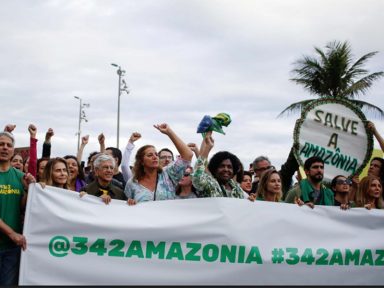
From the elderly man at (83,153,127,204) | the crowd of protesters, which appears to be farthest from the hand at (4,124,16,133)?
the elderly man at (83,153,127,204)

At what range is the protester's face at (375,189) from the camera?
5.73 meters

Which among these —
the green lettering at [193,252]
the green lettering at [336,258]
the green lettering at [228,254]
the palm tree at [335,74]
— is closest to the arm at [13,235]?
the green lettering at [193,252]

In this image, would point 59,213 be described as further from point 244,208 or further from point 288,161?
point 288,161

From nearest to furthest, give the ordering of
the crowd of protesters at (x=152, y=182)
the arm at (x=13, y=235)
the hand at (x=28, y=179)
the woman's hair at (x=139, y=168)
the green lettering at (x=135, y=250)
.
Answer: the arm at (x=13, y=235), the crowd of protesters at (x=152, y=182), the hand at (x=28, y=179), the green lettering at (x=135, y=250), the woman's hair at (x=139, y=168)

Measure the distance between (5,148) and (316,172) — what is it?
311cm

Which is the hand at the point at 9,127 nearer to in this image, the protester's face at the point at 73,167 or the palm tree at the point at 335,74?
the protester's face at the point at 73,167

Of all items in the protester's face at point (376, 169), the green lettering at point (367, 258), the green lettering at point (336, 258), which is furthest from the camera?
the protester's face at point (376, 169)

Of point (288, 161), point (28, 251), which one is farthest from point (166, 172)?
point (288, 161)

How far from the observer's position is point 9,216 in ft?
14.8

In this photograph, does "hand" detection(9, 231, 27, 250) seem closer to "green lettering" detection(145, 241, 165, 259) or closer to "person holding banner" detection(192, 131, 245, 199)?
"green lettering" detection(145, 241, 165, 259)

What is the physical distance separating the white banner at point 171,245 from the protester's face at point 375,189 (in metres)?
0.96

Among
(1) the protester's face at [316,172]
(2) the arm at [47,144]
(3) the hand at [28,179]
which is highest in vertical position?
(2) the arm at [47,144]

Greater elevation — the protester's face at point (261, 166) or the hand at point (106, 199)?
the protester's face at point (261, 166)

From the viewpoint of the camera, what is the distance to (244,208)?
4980mm
